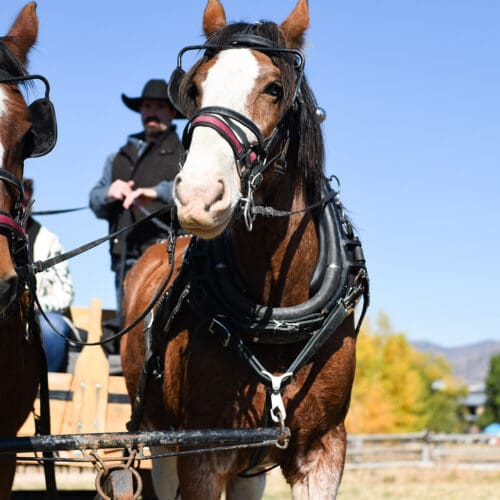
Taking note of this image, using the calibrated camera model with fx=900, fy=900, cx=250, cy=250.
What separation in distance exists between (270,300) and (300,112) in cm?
87

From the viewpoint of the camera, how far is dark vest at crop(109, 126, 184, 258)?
265 inches

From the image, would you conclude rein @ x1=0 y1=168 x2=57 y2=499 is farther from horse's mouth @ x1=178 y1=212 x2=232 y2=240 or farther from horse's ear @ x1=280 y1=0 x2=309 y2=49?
horse's ear @ x1=280 y1=0 x2=309 y2=49

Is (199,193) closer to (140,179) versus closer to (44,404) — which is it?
(44,404)

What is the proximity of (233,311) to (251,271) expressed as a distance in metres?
0.21

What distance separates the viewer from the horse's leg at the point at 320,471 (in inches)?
161

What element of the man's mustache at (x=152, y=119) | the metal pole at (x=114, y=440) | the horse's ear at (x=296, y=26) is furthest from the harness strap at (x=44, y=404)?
the man's mustache at (x=152, y=119)

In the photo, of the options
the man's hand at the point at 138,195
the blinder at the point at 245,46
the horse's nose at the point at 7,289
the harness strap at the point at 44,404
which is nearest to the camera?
the horse's nose at the point at 7,289

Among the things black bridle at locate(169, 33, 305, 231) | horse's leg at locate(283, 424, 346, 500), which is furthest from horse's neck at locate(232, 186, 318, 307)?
horse's leg at locate(283, 424, 346, 500)

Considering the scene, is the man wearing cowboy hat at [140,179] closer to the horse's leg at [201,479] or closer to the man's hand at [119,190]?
the man's hand at [119,190]

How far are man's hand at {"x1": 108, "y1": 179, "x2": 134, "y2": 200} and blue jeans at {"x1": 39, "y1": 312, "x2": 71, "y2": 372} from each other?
3.09 ft

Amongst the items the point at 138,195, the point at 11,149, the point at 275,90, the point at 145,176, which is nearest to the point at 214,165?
the point at 275,90

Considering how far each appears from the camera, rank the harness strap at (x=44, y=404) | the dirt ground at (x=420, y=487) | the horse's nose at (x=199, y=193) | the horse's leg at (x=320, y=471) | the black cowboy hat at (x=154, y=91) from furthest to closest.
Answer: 1. the dirt ground at (x=420, y=487)
2. the black cowboy hat at (x=154, y=91)
3. the harness strap at (x=44, y=404)
4. the horse's leg at (x=320, y=471)
5. the horse's nose at (x=199, y=193)

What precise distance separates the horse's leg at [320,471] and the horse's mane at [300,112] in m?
1.15

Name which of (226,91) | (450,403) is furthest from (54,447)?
(450,403)
